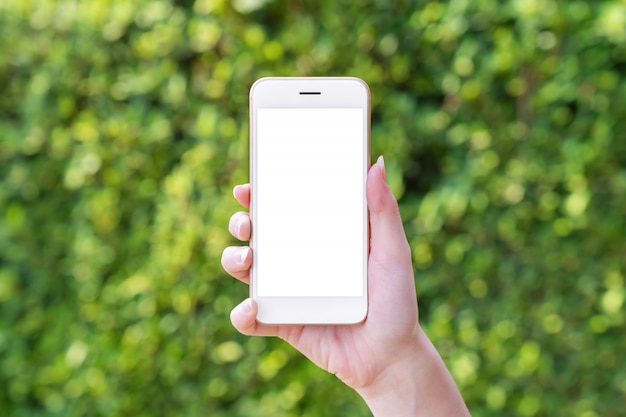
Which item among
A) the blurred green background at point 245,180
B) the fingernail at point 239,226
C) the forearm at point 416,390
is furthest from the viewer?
the blurred green background at point 245,180

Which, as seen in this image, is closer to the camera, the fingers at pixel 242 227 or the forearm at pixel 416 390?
the forearm at pixel 416 390

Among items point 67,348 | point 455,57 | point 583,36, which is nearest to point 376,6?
point 455,57

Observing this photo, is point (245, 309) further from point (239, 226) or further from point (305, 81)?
point (305, 81)

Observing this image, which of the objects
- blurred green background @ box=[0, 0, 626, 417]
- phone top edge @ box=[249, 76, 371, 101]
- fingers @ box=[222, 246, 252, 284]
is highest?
phone top edge @ box=[249, 76, 371, 101]

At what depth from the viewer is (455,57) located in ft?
7.59

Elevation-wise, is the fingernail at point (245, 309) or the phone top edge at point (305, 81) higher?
the phone top edge at point (305, 81)

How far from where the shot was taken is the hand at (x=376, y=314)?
146 cm

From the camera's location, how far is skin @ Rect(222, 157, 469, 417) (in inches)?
56.8

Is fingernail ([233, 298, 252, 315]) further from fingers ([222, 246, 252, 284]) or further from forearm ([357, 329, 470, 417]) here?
forearm ([357, 329, 470, 417])

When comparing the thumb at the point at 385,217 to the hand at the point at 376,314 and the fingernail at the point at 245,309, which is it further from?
the fingernail at the point at 245,309

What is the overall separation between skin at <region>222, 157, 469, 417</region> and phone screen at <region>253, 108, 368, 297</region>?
0.05m

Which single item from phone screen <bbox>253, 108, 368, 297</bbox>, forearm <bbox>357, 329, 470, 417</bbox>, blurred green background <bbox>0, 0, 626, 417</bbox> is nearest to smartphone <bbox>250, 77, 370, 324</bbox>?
phone screen <bbox>253, 108, 368, 297</bbox>

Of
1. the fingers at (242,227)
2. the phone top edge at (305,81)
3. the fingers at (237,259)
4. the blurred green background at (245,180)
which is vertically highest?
the phone top edge at (305,81)

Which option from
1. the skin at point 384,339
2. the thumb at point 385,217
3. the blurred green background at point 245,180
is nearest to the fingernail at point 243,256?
the skin at point 384,339
